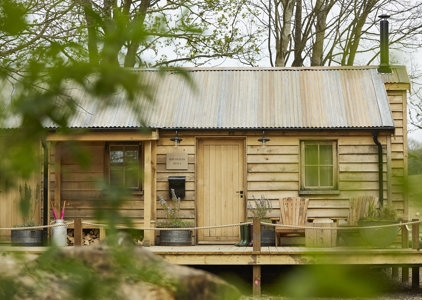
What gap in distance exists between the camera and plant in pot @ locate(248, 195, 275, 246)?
10.7 m

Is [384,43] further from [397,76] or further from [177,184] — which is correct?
[177,184]

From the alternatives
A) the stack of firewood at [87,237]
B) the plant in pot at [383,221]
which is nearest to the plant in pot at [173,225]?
the stack of firewood at [87,237]

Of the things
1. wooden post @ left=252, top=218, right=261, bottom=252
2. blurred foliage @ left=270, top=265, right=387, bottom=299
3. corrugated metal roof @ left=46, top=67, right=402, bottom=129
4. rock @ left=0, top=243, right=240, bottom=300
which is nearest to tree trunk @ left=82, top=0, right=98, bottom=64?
rock @ left=0, top=243, right=240, bottom=300

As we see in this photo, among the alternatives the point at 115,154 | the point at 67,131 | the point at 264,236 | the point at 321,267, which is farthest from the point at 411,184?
the point at 115,154

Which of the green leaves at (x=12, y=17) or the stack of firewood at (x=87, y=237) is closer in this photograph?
the green leaves at (x=12, y=17)

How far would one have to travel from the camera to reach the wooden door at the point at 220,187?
11.4 metres

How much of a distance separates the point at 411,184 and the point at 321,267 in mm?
172

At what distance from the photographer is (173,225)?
35.2ft

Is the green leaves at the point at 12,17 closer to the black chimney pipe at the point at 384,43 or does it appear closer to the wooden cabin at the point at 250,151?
the wooden cabin at the point at 250,151

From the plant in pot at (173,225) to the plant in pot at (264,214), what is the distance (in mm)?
1099

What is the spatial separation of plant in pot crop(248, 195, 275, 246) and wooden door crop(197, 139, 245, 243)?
31cm

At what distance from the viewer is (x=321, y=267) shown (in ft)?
2.90

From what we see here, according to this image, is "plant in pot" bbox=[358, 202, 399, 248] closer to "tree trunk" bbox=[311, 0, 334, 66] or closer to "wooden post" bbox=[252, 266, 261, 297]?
"wooden post" bbox=[252, 266, 261, 297]

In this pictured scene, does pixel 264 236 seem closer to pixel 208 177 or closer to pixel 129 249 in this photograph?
pixel 208 177
